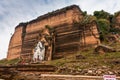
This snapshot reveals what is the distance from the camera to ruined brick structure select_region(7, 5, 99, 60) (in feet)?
85.3

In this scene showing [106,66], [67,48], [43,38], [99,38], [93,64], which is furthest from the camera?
[43,38]

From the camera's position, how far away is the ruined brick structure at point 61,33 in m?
26.0

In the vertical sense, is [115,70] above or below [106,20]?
below

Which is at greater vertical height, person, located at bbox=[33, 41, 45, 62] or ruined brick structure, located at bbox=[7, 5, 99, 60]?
ruined brick structure, located at bbox=[7, 5, 99, 60]

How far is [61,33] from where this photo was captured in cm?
2958

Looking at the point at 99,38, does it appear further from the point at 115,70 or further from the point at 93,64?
the point at 115,70

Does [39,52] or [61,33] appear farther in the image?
[39,52]

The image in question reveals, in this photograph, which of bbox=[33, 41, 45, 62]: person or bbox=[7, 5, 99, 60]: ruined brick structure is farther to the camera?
bbox=[33, 41, 45, 62]: person

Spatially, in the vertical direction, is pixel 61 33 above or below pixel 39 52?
above

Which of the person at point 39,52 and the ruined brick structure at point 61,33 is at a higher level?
the ruined brick structure at point 61,33

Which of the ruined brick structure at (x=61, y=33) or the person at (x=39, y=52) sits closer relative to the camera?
the ruined brick structure at (x=61, y=33)

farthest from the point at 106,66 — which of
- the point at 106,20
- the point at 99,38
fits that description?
the point at 106,20

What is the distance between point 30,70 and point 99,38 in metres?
10.2

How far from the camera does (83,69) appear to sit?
15.5 metres
